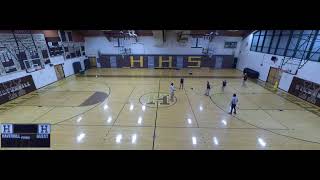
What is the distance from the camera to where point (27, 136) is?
11.9ft

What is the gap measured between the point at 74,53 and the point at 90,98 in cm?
1239

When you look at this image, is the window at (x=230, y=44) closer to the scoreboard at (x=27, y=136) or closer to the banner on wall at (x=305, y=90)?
the banner on wall at (x=305, y=90)

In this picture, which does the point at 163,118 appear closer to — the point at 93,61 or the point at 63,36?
A: the point at 63,36

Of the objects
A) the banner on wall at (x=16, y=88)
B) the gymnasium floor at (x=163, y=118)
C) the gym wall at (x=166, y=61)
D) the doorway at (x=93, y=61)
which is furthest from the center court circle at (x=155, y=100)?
the doorway at (x=93, y=61)

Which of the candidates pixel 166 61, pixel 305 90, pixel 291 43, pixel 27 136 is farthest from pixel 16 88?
pixel 291 43

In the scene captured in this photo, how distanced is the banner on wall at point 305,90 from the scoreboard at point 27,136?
53.7ft

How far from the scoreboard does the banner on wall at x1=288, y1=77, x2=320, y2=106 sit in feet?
53.7

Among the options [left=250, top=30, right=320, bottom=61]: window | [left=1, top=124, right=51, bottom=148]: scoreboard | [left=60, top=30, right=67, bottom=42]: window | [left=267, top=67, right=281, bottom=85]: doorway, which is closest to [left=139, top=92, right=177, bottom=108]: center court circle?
[left=1, top=124, right=51, bottom=148]: scoreboard

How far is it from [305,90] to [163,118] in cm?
1187

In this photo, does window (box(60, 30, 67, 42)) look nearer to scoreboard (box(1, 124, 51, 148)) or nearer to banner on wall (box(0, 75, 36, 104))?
banner on wall (box(0, 75, 36, 104))
